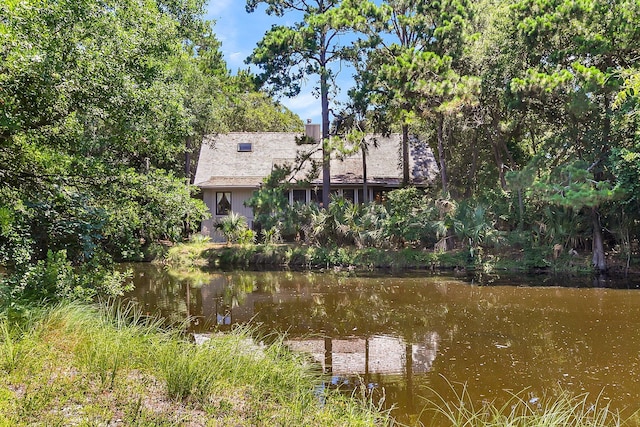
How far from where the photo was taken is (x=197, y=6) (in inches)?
790

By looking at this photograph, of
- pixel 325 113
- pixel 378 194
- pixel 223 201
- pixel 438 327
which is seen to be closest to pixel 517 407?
pixel 438 327

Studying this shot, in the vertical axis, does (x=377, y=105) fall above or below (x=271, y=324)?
above

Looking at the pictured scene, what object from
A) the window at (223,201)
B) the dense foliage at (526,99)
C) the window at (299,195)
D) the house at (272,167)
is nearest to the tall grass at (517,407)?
the dense foliage at (526,99)

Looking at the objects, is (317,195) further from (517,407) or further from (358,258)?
(517,407)

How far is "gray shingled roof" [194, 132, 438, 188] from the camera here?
23.4m

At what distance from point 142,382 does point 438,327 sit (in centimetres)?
576

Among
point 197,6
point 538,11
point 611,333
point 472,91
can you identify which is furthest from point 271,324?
point 197,6

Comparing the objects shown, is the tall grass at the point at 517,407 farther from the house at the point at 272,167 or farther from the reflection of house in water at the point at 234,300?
the house at the point at 272,167

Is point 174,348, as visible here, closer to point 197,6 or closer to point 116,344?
point 116,344

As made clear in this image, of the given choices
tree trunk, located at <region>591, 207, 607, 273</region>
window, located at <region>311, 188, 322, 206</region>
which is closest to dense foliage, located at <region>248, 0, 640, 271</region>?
tree trunk, located at <region>591, 207, 607, 273</region>

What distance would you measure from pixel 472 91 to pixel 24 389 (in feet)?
51.2

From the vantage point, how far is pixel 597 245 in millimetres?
15414

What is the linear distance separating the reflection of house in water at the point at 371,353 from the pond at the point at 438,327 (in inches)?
0.7

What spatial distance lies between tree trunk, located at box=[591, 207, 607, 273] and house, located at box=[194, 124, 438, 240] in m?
8.66
